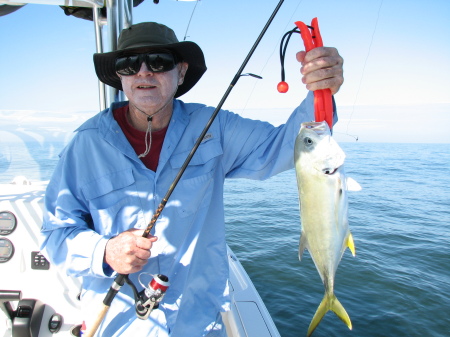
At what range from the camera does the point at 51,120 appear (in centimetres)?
376

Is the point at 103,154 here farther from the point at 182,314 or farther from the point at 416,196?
the point at 416,196

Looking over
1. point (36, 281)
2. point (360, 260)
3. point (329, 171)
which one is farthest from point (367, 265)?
point (329, 171)

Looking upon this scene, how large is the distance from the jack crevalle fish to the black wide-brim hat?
1138 millimetres

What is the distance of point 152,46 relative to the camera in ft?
6.80

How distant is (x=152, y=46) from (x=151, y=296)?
146 cm

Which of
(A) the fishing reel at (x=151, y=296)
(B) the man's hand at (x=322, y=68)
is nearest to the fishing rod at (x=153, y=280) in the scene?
(A) the fishing reel at (x=151, y=296)

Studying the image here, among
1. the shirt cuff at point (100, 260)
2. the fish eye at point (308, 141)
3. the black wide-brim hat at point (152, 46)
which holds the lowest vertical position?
the shirt cuff at point (100, 260)

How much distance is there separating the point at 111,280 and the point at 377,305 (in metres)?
5.42

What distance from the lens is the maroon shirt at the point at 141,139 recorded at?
2.12m

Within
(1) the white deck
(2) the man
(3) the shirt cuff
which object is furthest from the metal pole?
(3) the shirt cuff

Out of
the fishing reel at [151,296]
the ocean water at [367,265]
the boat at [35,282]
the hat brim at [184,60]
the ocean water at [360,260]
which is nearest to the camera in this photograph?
the fishing reel at [151,296]

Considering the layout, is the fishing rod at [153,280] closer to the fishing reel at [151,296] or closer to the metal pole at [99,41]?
the fishing reel at [151,296]

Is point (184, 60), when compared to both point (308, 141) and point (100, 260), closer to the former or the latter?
point (308, 141)

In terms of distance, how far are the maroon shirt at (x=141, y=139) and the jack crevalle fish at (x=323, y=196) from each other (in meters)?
0.98
